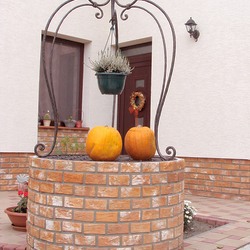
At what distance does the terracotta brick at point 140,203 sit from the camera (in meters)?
2.43

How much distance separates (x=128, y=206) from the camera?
7.93ft

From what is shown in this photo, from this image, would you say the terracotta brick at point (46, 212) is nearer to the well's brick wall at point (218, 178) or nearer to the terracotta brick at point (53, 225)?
the terracotta brick at point (53, 225)

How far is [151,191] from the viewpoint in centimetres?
249

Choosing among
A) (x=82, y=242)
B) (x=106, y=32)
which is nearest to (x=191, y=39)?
(x=106, y=32)

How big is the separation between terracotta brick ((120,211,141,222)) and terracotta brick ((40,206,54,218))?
1.64ft

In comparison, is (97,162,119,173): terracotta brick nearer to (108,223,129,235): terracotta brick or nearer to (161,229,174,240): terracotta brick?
(108,223,129,235): terracotta brick

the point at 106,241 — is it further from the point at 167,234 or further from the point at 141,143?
the point at 141,143

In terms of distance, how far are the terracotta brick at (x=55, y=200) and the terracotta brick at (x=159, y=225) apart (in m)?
0.66

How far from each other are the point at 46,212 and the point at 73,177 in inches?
13.5

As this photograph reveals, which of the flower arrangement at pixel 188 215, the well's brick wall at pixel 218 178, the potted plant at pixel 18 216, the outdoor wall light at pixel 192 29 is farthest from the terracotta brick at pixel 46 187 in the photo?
the outdoor wall light at pixel 192 29

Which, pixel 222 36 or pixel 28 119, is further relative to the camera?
pixel 28 119

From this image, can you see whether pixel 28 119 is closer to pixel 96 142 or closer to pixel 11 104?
pixel 11 104

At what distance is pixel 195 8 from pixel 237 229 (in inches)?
165

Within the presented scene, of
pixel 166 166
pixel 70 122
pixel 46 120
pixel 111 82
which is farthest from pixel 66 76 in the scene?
pixel 166 166
